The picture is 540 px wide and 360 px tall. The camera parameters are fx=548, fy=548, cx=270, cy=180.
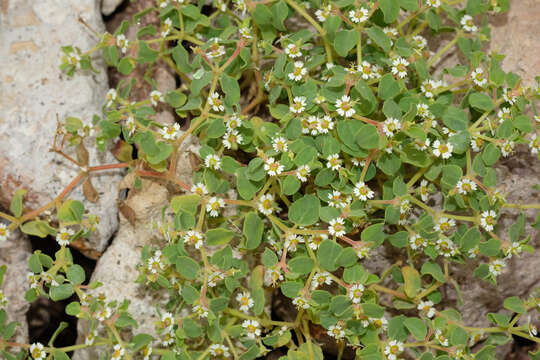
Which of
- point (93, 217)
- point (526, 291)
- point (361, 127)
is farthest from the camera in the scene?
point (526, 291)

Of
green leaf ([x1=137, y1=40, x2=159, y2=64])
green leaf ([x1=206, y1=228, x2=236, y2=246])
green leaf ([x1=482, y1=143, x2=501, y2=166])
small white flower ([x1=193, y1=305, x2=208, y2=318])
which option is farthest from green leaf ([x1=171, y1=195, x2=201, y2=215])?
green leaf ([x1=482, y1=143, x2=501, y2=166])

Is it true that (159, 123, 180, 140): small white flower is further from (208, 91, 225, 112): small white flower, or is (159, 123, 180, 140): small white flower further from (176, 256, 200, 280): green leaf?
(176, 256, 200, 280): green leaf

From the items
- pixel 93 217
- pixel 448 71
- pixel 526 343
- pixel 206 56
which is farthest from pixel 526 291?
pixel 93 217

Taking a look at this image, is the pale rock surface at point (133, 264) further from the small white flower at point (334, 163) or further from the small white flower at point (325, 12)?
the small white flower at point (325, 12)

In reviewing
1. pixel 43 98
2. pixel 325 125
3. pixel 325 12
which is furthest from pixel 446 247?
pixel 43 98

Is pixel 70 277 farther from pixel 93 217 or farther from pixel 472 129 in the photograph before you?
pixel 472 129

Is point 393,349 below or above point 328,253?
below

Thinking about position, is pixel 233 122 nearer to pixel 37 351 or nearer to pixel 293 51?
pixel 293 51
